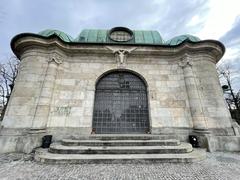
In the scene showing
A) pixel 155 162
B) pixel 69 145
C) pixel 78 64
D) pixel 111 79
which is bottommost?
pixel 155 162

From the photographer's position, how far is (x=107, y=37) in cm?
1002

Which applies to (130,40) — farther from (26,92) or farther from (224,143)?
(224,143)

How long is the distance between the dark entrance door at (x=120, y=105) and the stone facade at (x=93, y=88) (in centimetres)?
48

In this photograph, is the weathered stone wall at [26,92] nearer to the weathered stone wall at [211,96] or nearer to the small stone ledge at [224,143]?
the small stone ledge at [224,143]

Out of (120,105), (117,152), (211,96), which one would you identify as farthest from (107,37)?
(117,152)

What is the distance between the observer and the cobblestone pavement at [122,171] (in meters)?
3.55

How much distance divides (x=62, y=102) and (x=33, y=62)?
2.99m

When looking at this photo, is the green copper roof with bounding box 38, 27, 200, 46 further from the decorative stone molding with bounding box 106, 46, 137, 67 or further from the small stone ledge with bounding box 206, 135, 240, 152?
the small stone ledge with bounding box 206, 135, 240, 152

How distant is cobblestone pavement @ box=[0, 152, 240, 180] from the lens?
11.7 feet

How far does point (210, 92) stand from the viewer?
7.32 metres

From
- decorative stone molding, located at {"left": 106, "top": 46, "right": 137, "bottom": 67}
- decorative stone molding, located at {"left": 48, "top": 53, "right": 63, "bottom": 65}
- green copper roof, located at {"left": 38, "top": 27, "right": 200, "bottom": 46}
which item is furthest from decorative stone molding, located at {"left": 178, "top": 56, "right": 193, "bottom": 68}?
decorative stone molding, located at {"left": 48, "top": 53, "right": 63, "bottom": 65}

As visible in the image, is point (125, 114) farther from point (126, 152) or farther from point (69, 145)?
point (69, 145)

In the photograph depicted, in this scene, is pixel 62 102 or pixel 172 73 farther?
pixel 172 73

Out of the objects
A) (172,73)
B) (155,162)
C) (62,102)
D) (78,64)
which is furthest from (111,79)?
(155,162)
